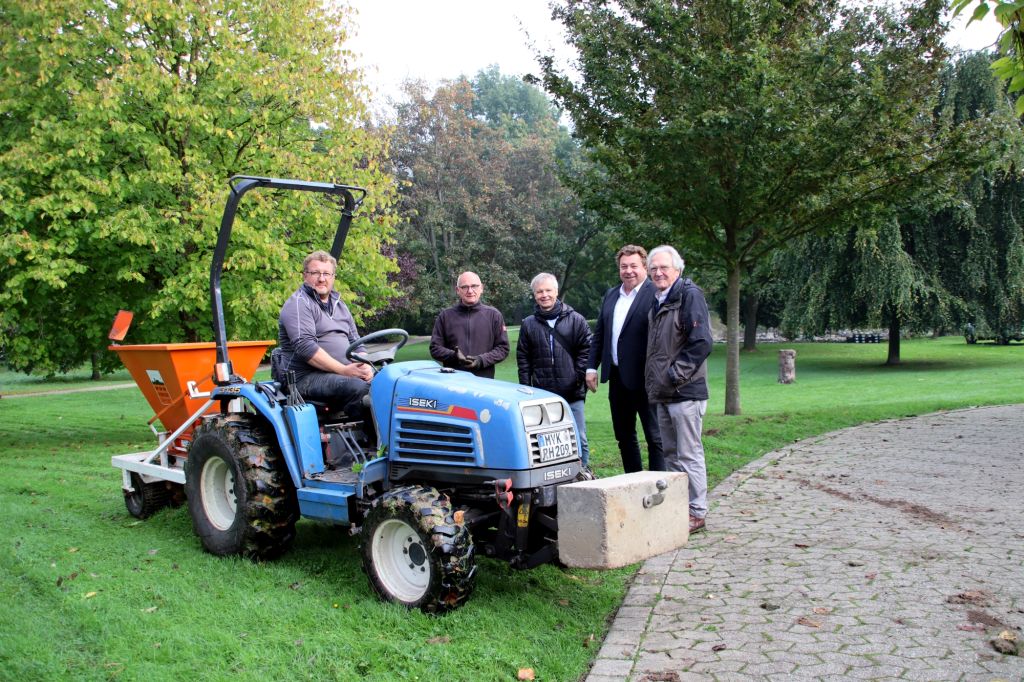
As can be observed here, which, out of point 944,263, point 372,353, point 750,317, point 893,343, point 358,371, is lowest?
point 893,343

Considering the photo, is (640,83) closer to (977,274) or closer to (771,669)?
(771,669)

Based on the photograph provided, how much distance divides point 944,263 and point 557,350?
73.0 feet

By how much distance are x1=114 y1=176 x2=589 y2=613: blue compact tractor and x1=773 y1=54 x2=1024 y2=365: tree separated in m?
20.5

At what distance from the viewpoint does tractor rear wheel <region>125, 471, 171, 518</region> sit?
664 cm

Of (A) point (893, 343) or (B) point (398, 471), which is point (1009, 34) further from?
(A) point (893, 343)

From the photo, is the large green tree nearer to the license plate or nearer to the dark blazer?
the dark blazer

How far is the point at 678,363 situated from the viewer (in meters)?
5.72

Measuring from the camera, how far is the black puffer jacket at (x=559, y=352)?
6648mm

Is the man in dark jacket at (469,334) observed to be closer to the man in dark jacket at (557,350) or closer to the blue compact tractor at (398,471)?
the man in dark jacket at (557,350)

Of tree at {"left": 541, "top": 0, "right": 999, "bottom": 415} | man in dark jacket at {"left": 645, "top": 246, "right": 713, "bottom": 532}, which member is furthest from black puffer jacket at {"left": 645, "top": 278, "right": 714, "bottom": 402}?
tree at {"left": 541, "top": 0, "right": 999, "bottom": 415}

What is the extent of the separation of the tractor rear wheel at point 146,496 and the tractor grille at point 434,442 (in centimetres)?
290

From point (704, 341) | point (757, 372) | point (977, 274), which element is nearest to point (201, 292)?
point (704, 341)

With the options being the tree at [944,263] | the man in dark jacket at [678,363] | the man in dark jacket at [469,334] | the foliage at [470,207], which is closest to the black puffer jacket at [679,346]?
the man in dark jacket at [678,363]

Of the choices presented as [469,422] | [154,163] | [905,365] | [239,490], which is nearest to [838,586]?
[469,422]
